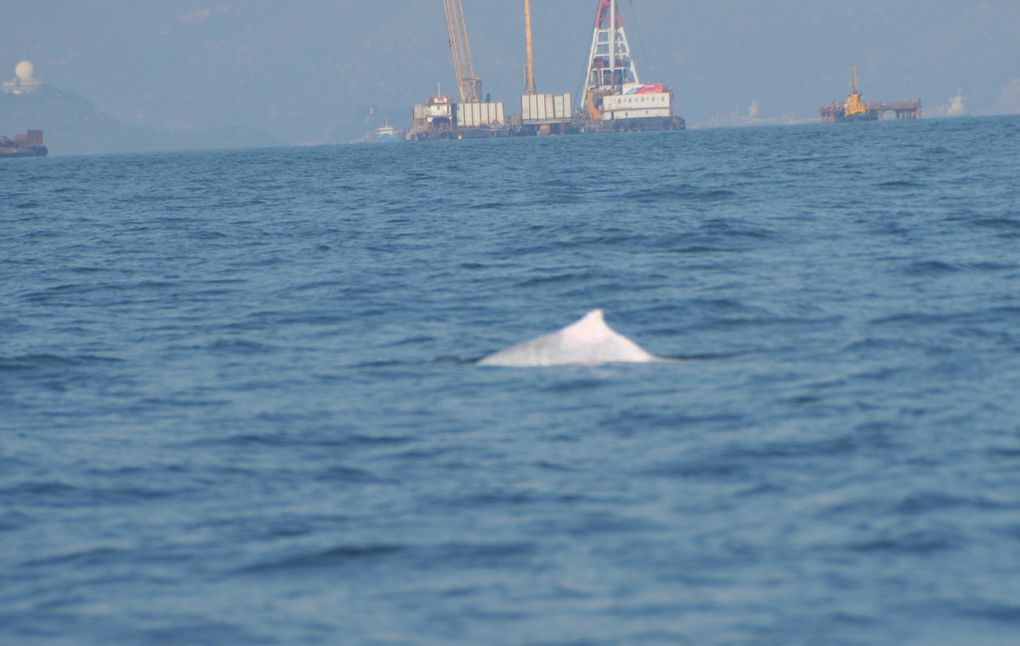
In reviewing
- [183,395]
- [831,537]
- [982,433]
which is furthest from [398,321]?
[831,537]

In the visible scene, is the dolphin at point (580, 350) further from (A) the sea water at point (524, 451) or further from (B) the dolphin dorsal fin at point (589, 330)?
(A) the sea water at point (524, 451)

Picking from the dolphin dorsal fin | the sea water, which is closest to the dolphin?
the dolphin dorsal fin

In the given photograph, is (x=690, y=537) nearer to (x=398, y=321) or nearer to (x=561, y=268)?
(x=398, y=321)

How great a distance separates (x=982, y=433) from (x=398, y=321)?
1034 cm

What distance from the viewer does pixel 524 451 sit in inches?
496

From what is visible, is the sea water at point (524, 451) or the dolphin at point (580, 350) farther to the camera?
the dolphin at point (580, 350)

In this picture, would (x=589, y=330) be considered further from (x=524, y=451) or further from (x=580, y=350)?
(x=524, y=451)

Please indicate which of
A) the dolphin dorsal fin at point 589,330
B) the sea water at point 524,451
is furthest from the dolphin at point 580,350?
the sea water at point 524,451

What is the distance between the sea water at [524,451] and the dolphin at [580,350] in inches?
15.5

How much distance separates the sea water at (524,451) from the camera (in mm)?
9055

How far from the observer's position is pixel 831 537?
32.6 ft

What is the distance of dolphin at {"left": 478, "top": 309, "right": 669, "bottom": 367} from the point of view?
16.4 meters

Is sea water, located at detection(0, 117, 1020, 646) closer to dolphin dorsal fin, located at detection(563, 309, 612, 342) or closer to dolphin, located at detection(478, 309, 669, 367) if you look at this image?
dolphin, located at detection(478, 309, 669, 367)

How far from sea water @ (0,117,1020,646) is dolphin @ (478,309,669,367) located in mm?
393
